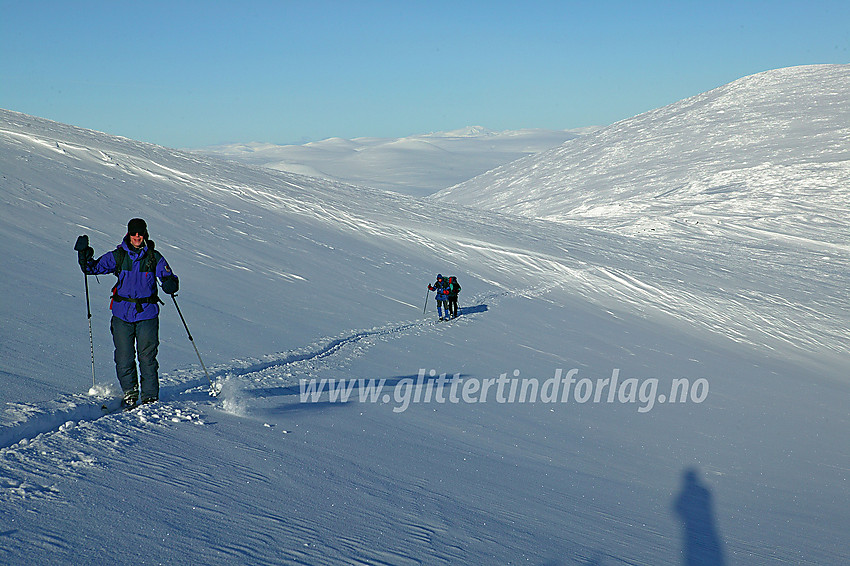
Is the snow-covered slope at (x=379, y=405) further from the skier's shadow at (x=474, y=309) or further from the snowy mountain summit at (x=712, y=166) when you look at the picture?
the snowy mountain summit at (x=712, y=166)

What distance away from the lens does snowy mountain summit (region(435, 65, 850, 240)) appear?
55375mm

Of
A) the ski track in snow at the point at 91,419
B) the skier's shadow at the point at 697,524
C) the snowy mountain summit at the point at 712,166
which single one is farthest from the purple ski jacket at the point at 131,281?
the snowy mountain summit at the point at 712,166

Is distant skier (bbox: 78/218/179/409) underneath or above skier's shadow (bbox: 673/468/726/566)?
above

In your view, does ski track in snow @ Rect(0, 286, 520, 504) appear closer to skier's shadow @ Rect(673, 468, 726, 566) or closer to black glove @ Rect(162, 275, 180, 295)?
black glove @ Rect(162, 275, 180, 295)

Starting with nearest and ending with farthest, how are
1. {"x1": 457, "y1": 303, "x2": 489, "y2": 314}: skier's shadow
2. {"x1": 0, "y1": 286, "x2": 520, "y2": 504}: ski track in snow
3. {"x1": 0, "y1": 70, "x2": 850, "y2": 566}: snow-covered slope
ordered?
1. {"x1": 0, "y1": 286, "x2": 520, "y2": 504}: ski track in snow
2. {"x1": 0, "y1": 70, "x2": 850, "y2": 566}: snow-covered slope
3. {"x1": 457, "y1": 303, "x2": 489, "y2": 314}: skier's shadow

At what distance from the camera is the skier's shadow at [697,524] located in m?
5.66

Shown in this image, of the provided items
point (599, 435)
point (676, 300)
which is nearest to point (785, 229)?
point (676, 300)

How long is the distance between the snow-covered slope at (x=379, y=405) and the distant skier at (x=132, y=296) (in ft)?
1.53

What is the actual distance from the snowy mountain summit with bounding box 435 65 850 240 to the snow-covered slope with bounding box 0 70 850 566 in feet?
104

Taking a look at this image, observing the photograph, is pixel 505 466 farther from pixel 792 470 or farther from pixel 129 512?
pixel 792 470

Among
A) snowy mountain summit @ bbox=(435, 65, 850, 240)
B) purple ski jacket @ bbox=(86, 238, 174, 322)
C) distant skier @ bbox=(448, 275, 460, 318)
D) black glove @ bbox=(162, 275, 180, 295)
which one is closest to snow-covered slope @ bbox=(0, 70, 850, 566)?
distant skier @ bbox=(448, 275, 460, 318)

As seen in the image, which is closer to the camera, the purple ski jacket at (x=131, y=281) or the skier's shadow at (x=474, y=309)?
the purple ski jacket at (x=131, y=281)

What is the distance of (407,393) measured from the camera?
9.14 metres

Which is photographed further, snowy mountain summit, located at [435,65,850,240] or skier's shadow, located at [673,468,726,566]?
snowy mountain summit, located at [435,65,850,240]
